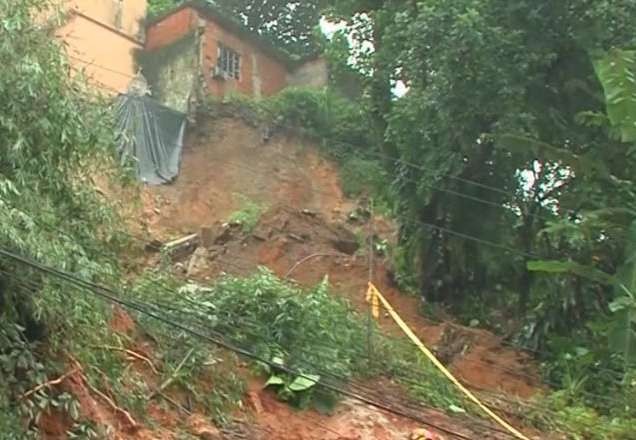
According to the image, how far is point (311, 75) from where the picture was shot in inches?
983

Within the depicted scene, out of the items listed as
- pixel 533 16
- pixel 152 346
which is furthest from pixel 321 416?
pixel 533 16

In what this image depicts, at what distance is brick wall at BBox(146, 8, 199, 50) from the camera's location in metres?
22.7

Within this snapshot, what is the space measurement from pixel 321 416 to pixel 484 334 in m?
4.88

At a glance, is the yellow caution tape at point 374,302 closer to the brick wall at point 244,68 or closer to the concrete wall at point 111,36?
the concrete wall at point 111,36

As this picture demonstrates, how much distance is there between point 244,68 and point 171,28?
77.4 inches

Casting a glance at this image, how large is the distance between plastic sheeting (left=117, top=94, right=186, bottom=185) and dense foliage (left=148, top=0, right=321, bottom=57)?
19.6ft

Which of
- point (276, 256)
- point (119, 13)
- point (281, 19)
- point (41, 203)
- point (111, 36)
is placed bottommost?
point (276, 256)

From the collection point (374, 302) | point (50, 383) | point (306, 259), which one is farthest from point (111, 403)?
point (306, 259)

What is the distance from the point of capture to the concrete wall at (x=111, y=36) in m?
21.4

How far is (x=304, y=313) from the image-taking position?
11.0 metres

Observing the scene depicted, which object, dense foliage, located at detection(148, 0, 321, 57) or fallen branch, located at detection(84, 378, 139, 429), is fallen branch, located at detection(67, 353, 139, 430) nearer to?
fallen branch, located at detection(84, 378, 139, 429)

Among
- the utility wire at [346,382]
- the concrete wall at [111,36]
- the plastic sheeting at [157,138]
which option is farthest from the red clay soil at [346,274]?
the concrete wall at [111,36]

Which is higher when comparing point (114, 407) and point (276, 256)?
point (276, 256)

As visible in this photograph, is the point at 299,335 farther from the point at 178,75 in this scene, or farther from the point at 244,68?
the point at 244,68
